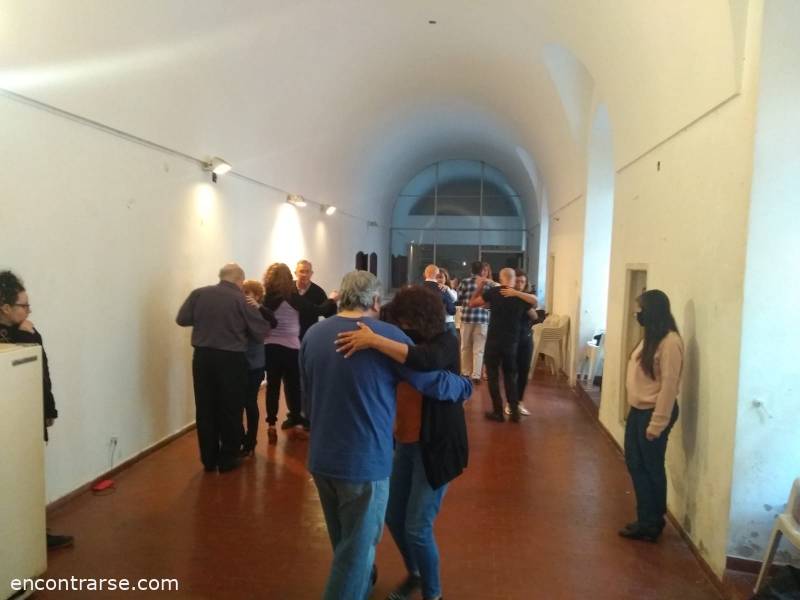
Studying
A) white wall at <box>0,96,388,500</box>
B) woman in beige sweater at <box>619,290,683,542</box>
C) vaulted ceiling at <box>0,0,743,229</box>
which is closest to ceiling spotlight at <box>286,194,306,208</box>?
vaulted ceiling at <box>0,0,743,229</box>

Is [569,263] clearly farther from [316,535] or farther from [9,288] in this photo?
[9,288]

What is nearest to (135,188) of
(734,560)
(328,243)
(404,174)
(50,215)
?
(50,215)

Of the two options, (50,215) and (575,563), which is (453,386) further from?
(50,215)

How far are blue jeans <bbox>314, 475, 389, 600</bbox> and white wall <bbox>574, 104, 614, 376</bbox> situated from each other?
228 inches

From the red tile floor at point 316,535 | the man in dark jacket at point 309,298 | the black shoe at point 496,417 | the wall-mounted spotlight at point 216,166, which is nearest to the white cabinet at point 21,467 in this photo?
the red tile floor at point 316,535

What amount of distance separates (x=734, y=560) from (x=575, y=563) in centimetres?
81

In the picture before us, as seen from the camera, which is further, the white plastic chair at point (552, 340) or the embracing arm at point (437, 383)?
the white plastic chair at point (552, 340)

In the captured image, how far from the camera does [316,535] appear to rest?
358cm

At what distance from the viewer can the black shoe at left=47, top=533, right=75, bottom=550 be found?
3320 millimetres

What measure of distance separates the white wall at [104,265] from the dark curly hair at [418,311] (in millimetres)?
2366

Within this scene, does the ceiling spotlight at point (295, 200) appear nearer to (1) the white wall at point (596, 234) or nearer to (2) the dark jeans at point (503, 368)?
(2) the dark jeans at point (503, 368)

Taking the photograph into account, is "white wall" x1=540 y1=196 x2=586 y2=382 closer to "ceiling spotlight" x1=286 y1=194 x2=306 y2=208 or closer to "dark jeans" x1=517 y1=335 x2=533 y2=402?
"dark jeans" x1=517 y1=335 x2=533 y2=402

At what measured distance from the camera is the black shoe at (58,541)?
131 inches

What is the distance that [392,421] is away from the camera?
7.92 ft
